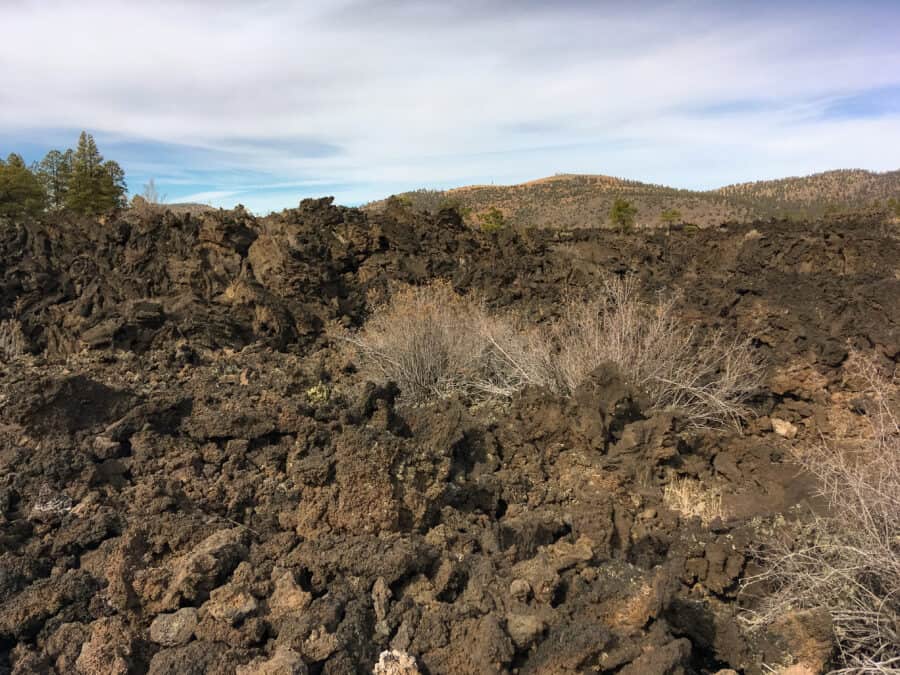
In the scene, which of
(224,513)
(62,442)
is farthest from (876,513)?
(62,442)

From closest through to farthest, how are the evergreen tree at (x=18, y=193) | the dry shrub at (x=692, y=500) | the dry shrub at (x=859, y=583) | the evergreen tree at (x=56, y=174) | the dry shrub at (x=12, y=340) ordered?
1. the dry shrub at (x=859, y=583)
2. the dry shrub at (x=692, y=500)
3. the dry shrub at (x=12, y=340)
4. the evergreen tree at (x=18, y=193)
5. the evergreen tree at (x=56, y=174)

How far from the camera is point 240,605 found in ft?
9.26

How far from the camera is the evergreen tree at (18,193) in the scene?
31578 mm

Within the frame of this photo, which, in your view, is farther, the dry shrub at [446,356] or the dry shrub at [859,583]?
the dry shrub at [446,356]

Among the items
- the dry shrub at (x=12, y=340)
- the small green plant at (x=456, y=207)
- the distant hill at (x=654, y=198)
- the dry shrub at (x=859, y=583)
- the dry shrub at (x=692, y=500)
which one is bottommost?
the dry shrub at (x=692, y=500)

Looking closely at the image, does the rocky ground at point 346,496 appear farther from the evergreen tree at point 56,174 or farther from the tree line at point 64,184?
the evergreen tree at point 56,174

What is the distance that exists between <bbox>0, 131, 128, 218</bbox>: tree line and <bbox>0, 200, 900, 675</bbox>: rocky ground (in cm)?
2694

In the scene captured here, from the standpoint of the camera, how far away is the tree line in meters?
32.3

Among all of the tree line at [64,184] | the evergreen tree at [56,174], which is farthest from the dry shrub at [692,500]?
the evergreen tree at [56,174]

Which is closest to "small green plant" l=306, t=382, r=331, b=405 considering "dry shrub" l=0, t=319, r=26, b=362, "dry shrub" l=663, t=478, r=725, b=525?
"dry shrub" l=663, t=478, r=725, b=525

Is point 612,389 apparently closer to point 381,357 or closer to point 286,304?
point 381,357

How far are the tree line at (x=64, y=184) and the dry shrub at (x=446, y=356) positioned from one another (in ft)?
90.9

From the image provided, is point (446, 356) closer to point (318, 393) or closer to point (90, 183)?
point (318, 393)

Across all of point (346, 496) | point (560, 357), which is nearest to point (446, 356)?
point (560, 357)
